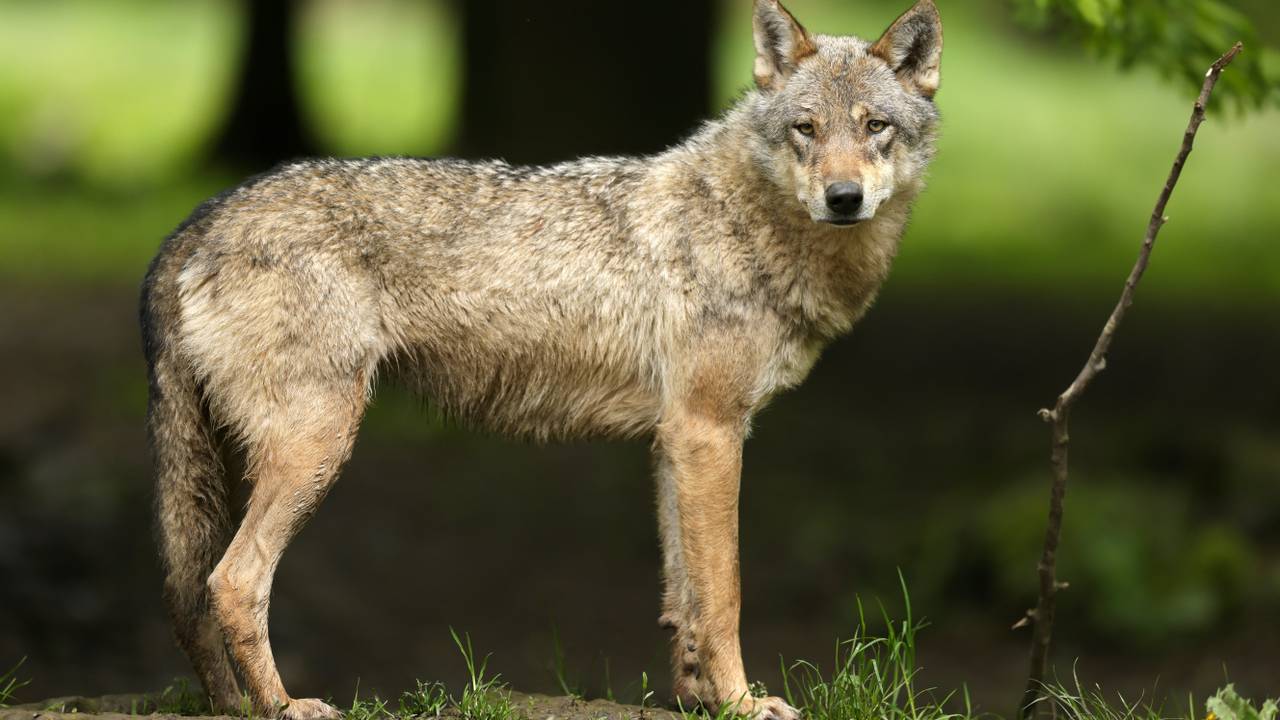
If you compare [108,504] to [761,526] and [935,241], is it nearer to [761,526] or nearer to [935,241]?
[761,526]

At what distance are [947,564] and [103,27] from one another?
28.3 meters

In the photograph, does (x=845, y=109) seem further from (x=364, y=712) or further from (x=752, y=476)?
(x=752, y=476)

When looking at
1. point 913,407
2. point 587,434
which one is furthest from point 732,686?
point 913,407

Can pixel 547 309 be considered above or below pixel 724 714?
above

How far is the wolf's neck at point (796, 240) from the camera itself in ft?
19.4

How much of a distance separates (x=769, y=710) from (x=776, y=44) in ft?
8.27

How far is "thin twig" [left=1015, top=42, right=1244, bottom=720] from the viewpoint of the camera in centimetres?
536

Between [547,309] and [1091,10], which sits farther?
[1091,10]

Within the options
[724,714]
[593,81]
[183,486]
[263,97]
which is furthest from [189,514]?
[263,97]

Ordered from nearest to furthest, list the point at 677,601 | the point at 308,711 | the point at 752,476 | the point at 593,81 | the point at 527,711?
the point at 308,711 < the point at 527,711 < the point at 677,601 < the point at 752,476 < the point at 593,81

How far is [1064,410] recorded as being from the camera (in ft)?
18.3

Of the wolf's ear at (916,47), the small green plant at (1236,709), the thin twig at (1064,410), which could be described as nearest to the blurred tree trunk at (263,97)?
the wolf's ear at (916,47)

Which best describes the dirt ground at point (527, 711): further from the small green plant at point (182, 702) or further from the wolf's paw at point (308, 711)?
the wolf's paw at point (308, 711)

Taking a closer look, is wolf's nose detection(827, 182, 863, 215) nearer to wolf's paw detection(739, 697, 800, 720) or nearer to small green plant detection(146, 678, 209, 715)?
wolf's paw detection(739, 697, 800, 720)
